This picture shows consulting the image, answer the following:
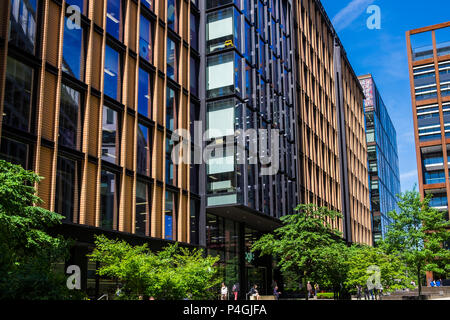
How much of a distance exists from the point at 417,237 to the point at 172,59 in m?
28.8

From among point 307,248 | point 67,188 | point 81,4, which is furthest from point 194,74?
point 67,188

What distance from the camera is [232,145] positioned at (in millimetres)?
37062

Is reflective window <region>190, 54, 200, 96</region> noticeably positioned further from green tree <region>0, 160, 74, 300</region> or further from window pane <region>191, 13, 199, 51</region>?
green tree <region>0, 160, 74, 300</region>

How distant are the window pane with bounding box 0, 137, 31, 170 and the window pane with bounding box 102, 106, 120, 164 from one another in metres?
5.59

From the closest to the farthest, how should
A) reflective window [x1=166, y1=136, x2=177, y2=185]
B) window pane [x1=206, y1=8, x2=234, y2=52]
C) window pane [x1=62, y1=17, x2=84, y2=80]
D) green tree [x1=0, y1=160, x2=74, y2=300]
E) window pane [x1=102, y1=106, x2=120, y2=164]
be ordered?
green tree [x1=0, y1=160, x2=74, y2=300] < window pane [x1=62, y1=17, x2=84, y2=80] < window pane [x1=102, y1=106, x2=120, y2=164] < reflective window [x1=166, y1=136, x2=177, y2=185] < window pane [x1=206, y1=8, x2=234, y2=52]

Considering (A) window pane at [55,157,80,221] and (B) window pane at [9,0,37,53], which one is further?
(A) window pane at [55,157,80,221]

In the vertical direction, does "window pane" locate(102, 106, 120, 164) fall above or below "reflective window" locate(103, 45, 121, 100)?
below

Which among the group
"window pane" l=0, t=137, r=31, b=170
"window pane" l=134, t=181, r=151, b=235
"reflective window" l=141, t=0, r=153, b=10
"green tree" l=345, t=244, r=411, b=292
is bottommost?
"green tree" l=345, t=244, r=411, b=292

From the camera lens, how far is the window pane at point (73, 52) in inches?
1013

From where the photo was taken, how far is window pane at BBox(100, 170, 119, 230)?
27.0m

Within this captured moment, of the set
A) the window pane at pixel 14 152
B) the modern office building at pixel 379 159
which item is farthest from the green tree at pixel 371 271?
the modern office building at pixel 379 159

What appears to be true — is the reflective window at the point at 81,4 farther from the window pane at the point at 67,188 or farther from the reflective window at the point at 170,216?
the reflective window at the point at 170,216

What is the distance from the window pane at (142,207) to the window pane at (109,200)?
1985mm

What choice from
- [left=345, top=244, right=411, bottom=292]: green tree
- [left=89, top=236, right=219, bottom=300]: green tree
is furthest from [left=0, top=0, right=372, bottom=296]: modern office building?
[left=345, top=244, right=411, bottom=292]: green tree
